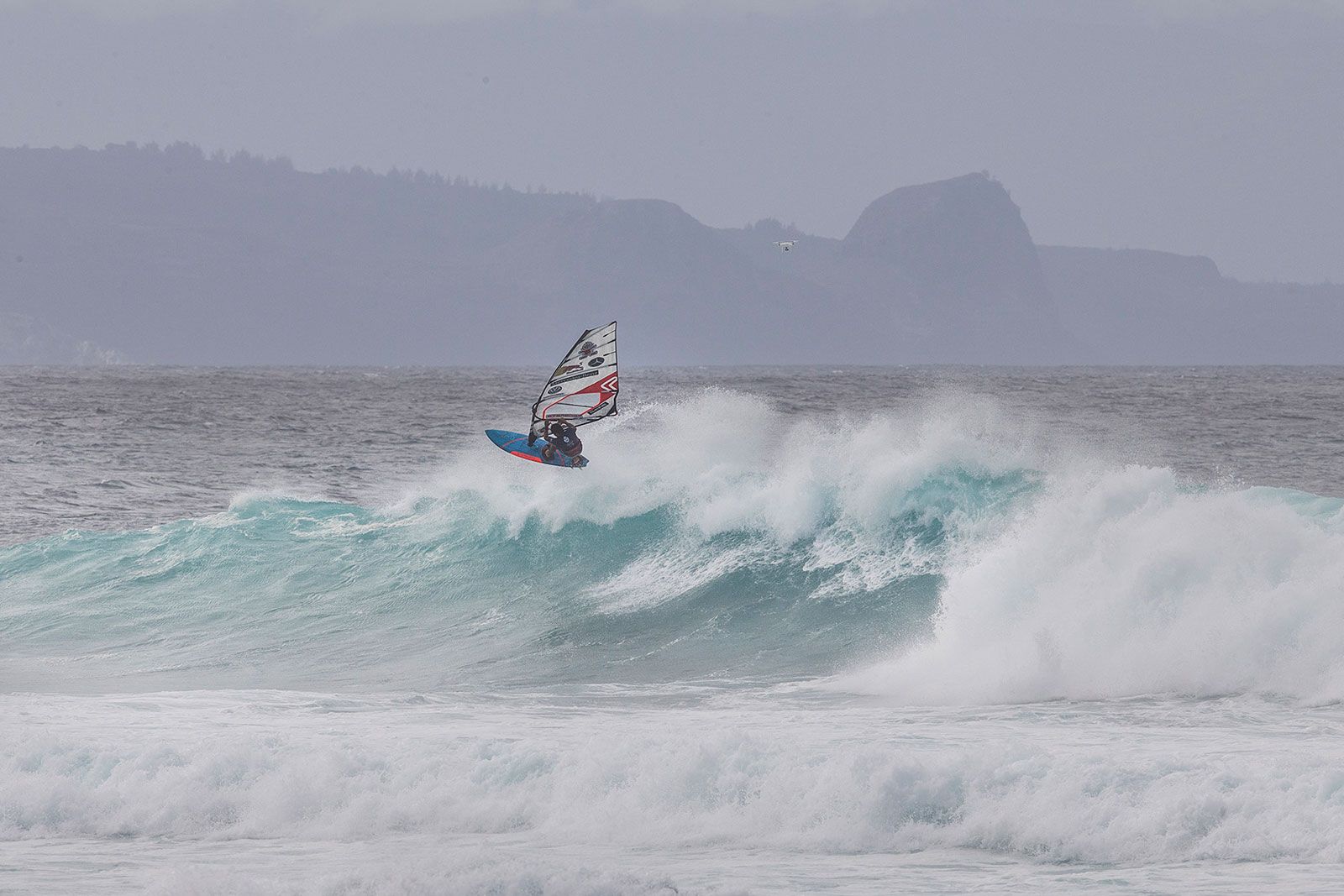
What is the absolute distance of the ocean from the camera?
33.9 ft

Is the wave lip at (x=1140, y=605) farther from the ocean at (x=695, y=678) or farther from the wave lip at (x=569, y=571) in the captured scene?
the wave lip at (x=569, y=571)

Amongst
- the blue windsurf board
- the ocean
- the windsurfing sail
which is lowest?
the ocean

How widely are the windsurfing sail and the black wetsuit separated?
8 cm

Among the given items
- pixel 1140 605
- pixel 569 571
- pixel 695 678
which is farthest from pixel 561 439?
pixel 1140 605

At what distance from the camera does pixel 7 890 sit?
980 centimetres

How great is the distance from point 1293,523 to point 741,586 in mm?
7107

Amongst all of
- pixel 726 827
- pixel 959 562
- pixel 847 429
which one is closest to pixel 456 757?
pixel 726 827

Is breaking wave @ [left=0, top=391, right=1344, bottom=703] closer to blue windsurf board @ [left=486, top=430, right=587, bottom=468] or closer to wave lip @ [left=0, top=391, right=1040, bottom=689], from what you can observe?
wave lip @ [left=0, top=391, right=1040, bottom=689]

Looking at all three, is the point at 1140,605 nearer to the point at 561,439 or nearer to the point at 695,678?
the point at 695,678

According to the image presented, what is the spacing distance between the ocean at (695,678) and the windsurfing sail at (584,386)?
2865 mm

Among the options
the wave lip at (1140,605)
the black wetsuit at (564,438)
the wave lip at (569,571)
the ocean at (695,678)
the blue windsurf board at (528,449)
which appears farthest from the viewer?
the wave lip at (569,571)

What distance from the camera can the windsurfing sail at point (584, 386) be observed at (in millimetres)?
16172

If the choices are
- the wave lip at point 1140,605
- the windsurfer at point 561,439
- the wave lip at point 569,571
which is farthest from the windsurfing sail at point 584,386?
the wave lip at point 1140,605

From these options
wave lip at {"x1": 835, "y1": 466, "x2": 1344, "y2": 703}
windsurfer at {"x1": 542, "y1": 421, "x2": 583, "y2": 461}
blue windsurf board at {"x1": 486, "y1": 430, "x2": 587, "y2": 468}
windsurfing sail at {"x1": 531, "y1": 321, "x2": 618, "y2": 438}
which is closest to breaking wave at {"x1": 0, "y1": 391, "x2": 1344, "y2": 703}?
wave lip at {"x1": 835, "y1": 466, "x2": 1344, "y2": 703}
